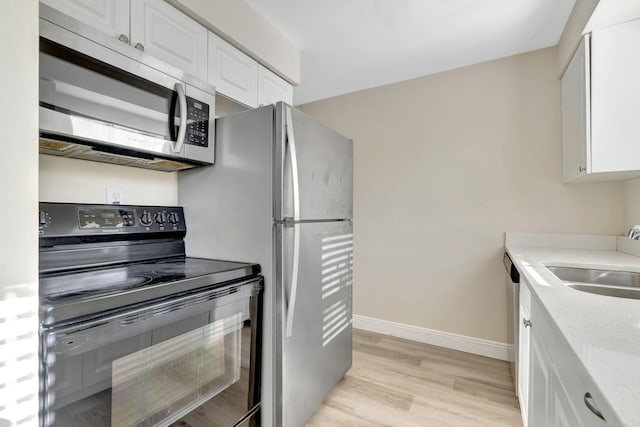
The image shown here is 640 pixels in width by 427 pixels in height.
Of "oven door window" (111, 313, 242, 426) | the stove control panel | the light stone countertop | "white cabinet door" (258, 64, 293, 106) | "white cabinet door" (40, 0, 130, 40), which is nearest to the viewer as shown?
the light stone countertop

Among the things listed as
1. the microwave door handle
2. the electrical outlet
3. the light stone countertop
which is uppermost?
the microwave door handle

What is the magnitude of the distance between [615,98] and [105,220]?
2.66m

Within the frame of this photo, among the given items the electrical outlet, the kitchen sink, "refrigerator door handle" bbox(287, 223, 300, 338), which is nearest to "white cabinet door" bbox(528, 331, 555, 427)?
the kitchen sink

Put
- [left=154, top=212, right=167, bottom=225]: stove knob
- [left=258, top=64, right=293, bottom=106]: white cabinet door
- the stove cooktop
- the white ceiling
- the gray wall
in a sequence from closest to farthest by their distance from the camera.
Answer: the stove cooktop < [left=154, top=212, right=167, bottom=225]: stove knob < the white ceiling < [left=258, top=64, right=293, bottom=106]: white cabinet door < the gray wall

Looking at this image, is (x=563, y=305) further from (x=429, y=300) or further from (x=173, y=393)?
(x=429, y=300)

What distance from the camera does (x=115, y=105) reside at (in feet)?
3.92

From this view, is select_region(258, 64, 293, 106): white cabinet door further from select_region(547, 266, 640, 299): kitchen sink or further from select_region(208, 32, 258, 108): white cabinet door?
select_region(547, 266, 640, 299): kitchen sink

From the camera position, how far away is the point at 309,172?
159 centimetres

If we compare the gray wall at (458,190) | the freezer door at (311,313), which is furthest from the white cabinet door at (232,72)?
the gray wall at (458,190)

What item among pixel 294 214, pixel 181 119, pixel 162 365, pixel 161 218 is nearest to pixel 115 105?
pixel 181 119

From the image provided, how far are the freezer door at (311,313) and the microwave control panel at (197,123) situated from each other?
23.5 inches

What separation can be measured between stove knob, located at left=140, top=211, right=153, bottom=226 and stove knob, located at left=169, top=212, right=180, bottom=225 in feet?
0.36

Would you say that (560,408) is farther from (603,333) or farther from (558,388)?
(603,333)

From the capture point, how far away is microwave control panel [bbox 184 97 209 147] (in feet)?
4.74
